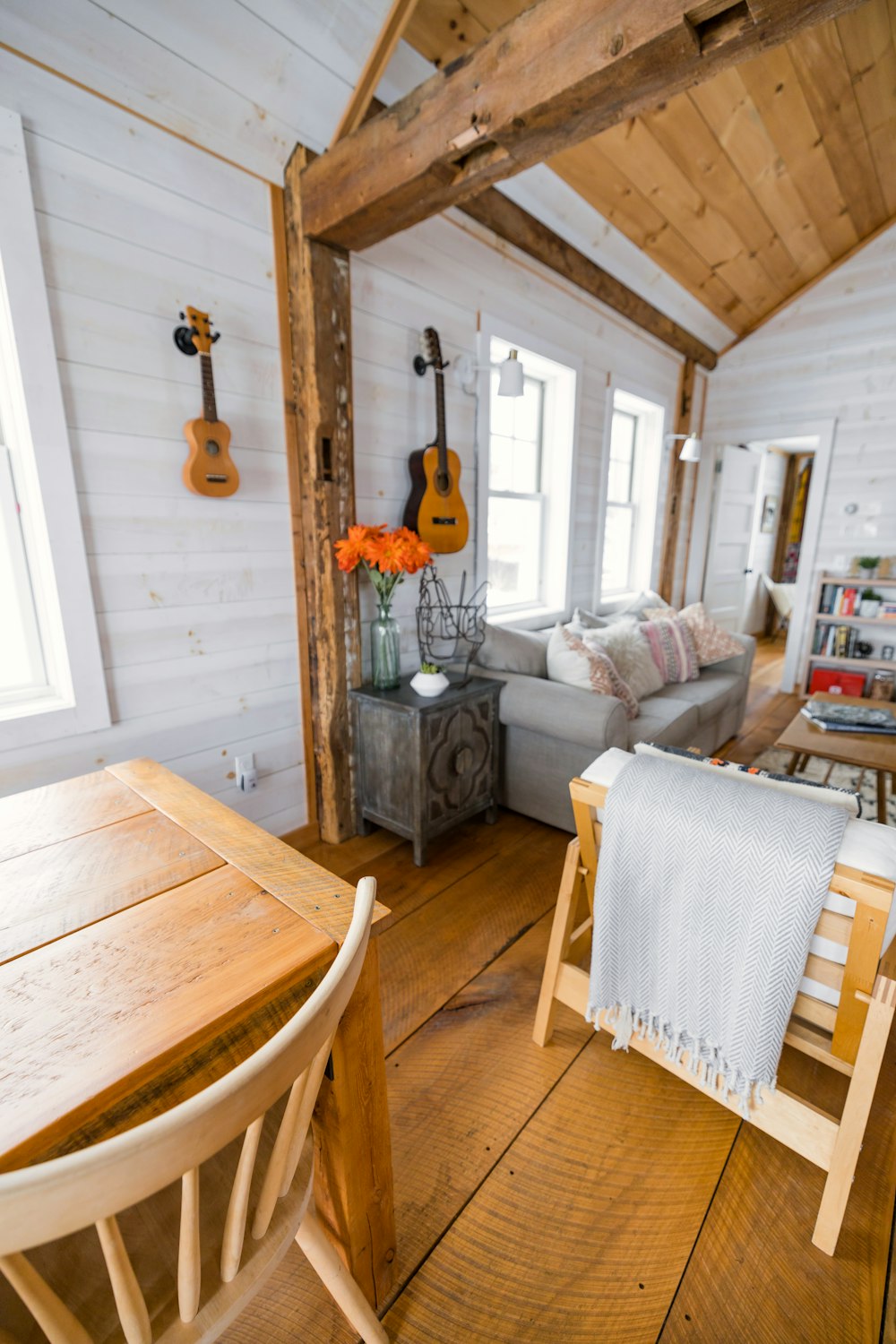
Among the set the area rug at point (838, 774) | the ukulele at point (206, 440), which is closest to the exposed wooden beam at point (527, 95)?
the ukulele at point (206, 440)

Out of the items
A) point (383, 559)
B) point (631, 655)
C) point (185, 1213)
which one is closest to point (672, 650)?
point (631, 655)

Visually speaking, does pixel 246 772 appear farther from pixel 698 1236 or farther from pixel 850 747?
pixel 850 747

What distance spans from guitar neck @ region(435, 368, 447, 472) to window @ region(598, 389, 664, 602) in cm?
187

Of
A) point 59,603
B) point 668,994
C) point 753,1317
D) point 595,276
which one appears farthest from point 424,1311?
point 595,276

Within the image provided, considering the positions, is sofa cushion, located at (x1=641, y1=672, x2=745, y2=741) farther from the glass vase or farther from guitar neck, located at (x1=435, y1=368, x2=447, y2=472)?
guitar neck, located at (x1=435, y1=368, x2=447, y2=472)

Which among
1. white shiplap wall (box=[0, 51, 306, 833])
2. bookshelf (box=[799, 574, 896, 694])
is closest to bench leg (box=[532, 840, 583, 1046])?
white shiplap wall (box=[0, 51, 306, 833])

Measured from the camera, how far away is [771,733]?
370cm

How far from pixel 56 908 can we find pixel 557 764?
1874 millimetres

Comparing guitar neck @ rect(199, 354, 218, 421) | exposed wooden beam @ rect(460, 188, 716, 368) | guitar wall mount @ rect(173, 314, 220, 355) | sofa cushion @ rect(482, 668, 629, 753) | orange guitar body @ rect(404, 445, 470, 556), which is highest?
exposed wooden beam @ rect(460, 188, 716, 368)

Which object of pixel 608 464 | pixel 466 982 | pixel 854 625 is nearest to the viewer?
pixel 466 982

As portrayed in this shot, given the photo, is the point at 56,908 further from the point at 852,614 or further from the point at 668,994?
the point at 852,614

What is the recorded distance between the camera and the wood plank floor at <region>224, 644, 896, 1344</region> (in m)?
0.96

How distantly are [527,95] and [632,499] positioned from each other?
323 centimetres

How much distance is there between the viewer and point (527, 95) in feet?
4.38
